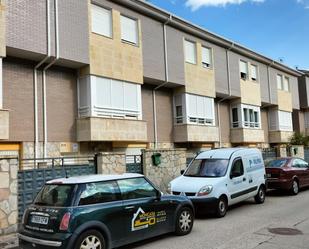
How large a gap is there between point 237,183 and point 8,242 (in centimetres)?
673

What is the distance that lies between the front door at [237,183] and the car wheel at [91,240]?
5471 millimetres

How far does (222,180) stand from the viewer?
1089cm

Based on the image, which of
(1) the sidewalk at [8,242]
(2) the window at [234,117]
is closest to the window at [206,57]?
(2) the window at [234,117]

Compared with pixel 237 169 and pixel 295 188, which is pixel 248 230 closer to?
pixel 237 169

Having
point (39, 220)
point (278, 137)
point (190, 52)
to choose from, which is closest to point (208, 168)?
point (39, 220)

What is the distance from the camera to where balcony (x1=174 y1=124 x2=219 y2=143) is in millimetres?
20984

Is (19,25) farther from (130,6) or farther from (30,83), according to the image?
(130,6)

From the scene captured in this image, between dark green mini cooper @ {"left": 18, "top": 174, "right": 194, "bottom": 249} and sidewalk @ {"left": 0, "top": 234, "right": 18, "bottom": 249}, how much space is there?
1406 mm

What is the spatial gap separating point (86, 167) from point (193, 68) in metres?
12.2

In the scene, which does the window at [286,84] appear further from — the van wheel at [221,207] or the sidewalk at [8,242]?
the sidewalk at [8,242]

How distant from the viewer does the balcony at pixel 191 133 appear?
21.0m

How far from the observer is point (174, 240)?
794cm

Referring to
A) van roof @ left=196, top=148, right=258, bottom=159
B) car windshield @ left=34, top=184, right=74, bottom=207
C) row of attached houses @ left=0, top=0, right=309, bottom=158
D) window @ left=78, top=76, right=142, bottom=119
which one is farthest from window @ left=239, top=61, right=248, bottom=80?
car windshield @ left=34, top=184, right=74, bottom=207

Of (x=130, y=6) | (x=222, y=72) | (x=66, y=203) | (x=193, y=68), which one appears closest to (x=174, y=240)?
(x=66, y=203)
